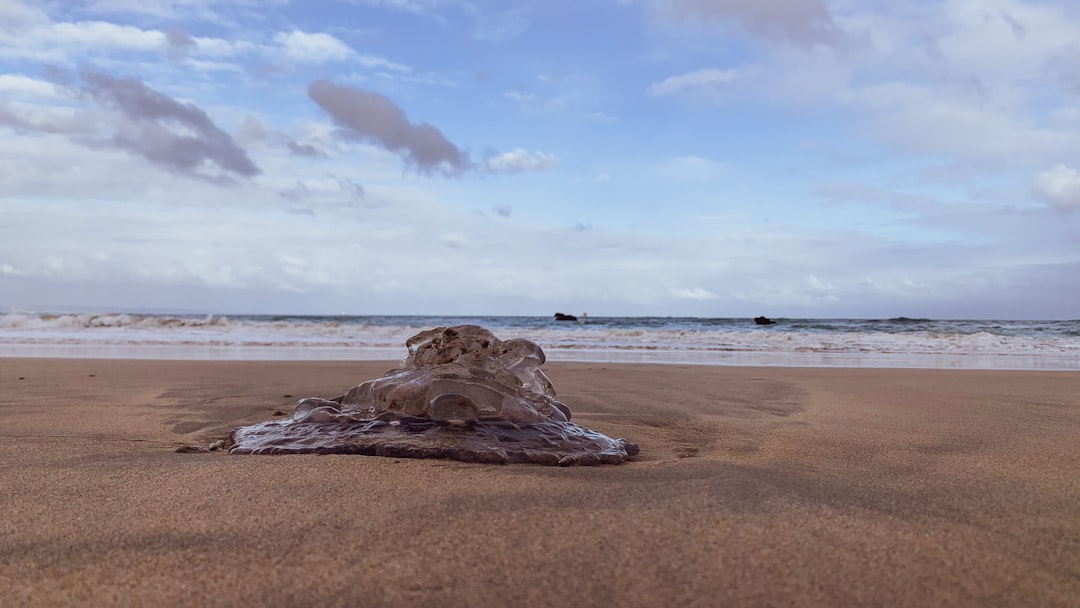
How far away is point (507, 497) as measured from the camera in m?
1.71

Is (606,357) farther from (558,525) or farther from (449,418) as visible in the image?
(558,525)

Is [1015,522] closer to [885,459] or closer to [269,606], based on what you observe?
[885,459]

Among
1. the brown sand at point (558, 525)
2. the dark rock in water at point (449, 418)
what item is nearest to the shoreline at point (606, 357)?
the dark rock in water at point (449, 418)

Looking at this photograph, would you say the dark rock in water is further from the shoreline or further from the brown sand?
the shoreline

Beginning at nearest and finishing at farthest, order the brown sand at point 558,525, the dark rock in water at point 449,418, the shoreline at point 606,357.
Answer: the brown sand at point 558,525
the dark rock in water at point 449,418
the shoreline at point 606,357

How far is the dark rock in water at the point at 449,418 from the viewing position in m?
2.27

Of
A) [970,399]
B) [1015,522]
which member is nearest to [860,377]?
[970,399]

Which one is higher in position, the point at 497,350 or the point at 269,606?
the point at 497,350

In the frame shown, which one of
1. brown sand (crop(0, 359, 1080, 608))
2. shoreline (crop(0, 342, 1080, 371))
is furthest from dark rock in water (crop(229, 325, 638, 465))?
shoreline (crop(0, 342, 1080, 371))

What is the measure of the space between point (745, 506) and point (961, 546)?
421mm

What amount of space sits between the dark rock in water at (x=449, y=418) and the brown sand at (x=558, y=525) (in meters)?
0.10

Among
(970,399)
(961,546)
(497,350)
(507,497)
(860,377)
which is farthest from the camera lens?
(860,377)

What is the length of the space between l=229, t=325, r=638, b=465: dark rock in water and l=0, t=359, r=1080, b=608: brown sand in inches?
A: 4.0

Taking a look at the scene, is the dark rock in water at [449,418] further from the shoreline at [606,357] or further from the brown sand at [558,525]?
the shoreline at [606,357]
